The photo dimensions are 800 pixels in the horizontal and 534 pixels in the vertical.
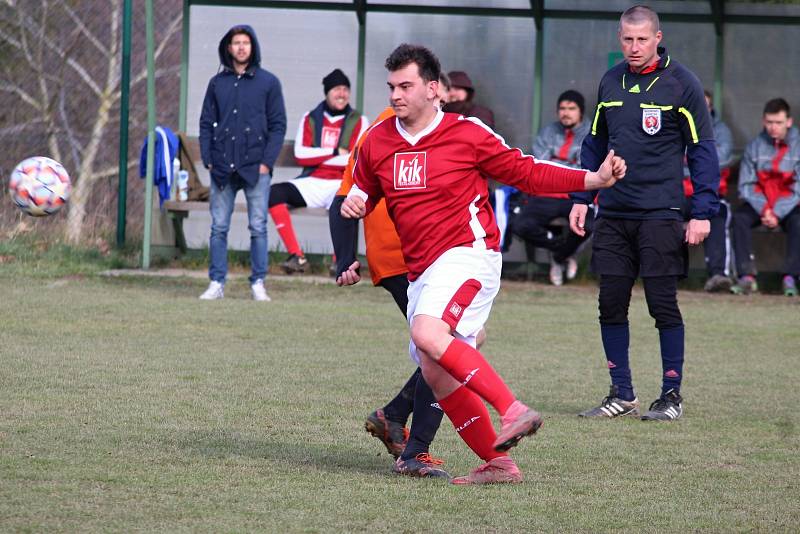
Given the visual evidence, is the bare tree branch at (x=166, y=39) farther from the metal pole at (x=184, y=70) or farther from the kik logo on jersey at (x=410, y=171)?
the kik logo on jersey at (x=410, y=171)

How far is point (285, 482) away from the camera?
4.77m

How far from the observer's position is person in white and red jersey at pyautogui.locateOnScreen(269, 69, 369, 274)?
12.6 m

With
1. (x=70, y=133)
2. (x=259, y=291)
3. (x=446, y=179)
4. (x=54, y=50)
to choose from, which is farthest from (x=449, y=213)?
(x=54, y=50)

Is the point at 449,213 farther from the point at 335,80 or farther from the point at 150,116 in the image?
the point at 335,80

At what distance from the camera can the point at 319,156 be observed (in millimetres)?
12797

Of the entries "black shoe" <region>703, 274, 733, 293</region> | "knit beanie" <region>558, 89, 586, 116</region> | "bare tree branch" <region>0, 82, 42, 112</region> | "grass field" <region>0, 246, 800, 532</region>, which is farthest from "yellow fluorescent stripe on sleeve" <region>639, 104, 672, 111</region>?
"bare tree branch" <region>0, 82, 42, 112</region>

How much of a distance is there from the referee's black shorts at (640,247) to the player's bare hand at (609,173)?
1827 millimetres

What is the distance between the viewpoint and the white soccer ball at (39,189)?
9258mm

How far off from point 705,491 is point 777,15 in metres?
9.94

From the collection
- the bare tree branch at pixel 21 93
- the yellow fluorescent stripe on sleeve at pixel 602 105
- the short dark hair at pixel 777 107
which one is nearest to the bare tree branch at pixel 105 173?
the bare tree branch at pixel 21 93

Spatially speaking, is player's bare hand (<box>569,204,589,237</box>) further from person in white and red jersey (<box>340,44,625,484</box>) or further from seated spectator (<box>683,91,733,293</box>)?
seated spectator (<box>683,91,733,293</box>)

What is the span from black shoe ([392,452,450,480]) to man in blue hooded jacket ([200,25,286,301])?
6035 millimetres

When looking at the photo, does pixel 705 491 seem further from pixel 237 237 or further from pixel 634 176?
pixel 237 237

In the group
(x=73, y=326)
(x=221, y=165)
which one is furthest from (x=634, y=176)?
(x=221, y=165)
